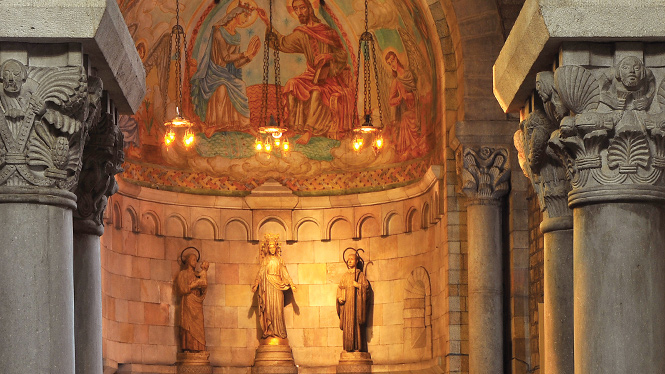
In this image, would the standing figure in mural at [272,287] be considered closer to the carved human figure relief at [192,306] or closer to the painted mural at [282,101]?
the carved human figure relief at [192,306]

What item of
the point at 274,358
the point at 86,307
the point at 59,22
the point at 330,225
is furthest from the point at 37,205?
the point at 330,225

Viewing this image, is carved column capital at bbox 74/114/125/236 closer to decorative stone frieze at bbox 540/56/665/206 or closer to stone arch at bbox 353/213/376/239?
decorative stone frieze at bbox 540/56/665/206

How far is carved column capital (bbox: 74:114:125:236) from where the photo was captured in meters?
7.21

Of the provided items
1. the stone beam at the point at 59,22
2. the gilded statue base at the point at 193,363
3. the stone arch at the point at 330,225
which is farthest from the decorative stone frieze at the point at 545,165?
the stone arch at the point at 330,225

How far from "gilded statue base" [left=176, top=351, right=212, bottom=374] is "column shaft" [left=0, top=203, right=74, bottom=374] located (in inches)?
375

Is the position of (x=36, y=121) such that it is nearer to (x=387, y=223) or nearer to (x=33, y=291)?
(x=33, y=291)

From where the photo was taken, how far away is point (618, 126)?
19.7ft

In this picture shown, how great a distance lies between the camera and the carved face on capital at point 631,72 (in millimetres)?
5980

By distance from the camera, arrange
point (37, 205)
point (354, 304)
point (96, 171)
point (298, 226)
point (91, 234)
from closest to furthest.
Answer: point (37, 205), point (96, 171), point (91, 234), point (354, 304), point (298, 226)

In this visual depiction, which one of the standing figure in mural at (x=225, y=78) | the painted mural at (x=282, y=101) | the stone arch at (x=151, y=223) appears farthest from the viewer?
the standing figure in mural at (x=225, y=78)

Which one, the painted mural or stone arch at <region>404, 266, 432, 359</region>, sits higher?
the painted mural

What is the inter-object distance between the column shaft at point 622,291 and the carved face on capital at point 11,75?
2831mm

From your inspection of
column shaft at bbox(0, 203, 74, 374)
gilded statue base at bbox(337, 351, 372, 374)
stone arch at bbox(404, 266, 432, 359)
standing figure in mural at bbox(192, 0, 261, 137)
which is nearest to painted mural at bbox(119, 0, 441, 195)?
standing figure in mural at bbox(192, 0, 261, 137)

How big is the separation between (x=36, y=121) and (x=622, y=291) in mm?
2942
